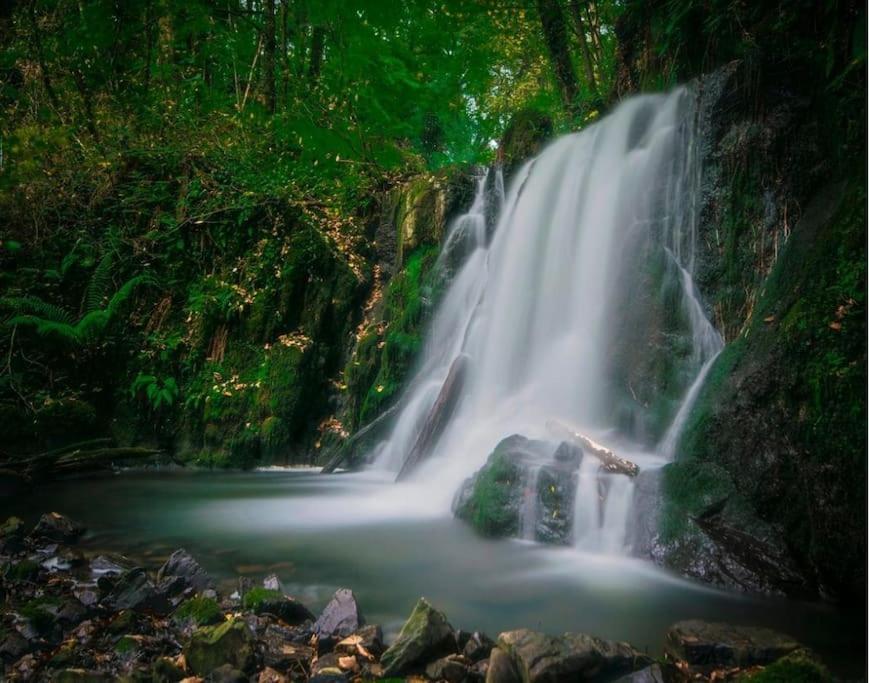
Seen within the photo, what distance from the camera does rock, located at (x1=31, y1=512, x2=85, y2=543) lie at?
4363 mm

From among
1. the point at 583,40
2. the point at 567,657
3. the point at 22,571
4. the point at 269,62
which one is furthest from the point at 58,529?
the point at 583,40

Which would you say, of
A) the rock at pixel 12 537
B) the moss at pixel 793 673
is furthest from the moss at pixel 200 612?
the moss at pixel 793 673

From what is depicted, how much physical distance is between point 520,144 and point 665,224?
12.6 feet

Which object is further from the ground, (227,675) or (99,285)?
(99,285)

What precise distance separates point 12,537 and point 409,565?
2.80m

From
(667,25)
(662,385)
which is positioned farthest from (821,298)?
(667,25)

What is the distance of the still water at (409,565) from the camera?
2994 millimetres

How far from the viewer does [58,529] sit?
14.6ft

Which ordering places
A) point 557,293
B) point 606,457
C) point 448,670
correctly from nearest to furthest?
point 448,670, point 606,457, point 557,293

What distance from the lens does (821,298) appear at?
362 cm

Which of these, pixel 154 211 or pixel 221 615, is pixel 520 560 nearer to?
pixel 221 615

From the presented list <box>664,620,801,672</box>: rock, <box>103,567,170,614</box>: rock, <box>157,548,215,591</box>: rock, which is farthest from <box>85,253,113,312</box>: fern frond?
<box>664,620,801,672</box>: rock

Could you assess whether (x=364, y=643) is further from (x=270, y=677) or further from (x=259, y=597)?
(x=259, y=597)

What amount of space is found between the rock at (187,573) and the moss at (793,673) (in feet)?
8.79
